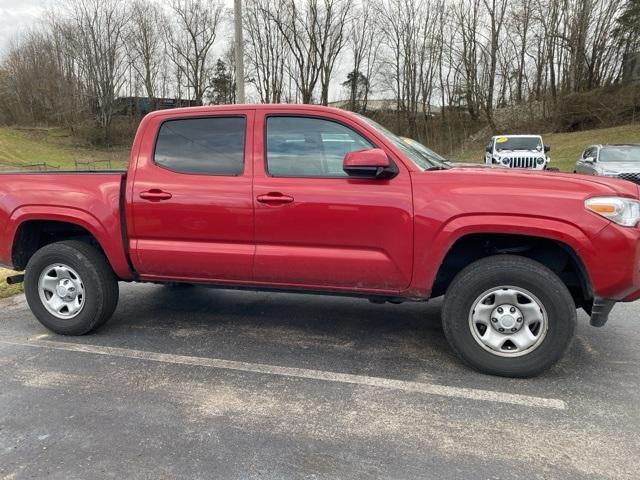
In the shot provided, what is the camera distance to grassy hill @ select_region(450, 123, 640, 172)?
25.9m

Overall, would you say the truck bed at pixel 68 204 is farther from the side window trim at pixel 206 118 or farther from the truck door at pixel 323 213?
the truck door at pixel 323 213

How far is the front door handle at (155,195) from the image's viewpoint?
408cm

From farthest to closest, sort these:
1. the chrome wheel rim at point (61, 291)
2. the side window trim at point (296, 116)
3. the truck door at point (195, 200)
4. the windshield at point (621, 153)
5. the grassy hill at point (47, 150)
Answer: the grassy hill at point (47, 150) < the windshield at point (621, 153) < the chrome wheel rim at point (61, 291) < the truck door at point (195, 200) < the side window trim at point (296, 116)

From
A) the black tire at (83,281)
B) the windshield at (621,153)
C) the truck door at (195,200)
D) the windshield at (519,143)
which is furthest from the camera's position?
the windshield at (519,143)

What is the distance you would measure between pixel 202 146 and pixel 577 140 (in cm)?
3090

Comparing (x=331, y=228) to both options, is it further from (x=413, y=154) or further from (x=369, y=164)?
(x=413, y=154)

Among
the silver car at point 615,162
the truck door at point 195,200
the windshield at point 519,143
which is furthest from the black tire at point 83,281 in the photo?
the windshield at point 519,143

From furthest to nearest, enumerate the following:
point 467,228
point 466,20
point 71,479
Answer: point 466,20
point 467,228
point 71,479

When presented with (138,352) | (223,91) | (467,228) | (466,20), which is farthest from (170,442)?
(223,91)

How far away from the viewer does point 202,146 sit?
4.17 metres

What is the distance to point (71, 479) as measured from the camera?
250 cm

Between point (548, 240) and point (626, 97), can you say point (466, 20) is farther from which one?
point (548, 240)

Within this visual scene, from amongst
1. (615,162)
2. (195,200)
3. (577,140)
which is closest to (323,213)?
(195,200)

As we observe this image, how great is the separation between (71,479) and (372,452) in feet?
4.96
